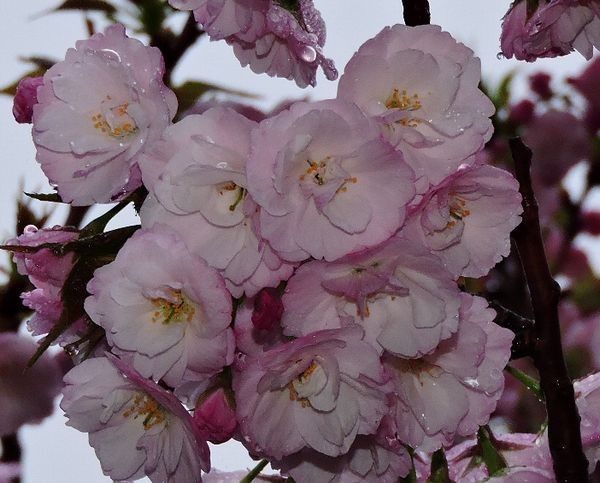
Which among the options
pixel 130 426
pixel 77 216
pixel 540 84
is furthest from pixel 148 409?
pixel 540 84

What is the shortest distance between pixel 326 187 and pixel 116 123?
0.14 meters

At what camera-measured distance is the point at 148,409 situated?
0.59m

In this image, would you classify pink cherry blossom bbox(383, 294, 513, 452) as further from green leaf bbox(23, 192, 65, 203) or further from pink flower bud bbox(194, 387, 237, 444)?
green leaf bbox(23, 192, 65, 203)

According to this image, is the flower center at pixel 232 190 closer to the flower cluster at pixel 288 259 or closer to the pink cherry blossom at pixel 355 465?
the flower cluster at pixel 288 259

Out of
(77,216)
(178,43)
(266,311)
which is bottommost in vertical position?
(77,216)

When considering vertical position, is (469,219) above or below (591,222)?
above

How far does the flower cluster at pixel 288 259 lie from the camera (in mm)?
519

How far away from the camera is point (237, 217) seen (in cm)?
54

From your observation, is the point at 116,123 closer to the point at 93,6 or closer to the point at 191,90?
the point at 191,90

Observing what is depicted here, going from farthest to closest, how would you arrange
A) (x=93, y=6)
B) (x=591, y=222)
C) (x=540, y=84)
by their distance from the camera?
(x=540, y=84), (x=591, y=222), (x=93, y=6)

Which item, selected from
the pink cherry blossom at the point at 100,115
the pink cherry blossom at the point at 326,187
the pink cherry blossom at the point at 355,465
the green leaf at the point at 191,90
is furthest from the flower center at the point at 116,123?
the green leaf at the point at 191,90

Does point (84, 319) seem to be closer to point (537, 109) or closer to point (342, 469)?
point (342, 469)

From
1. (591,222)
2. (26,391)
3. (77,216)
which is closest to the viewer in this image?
(77,216)

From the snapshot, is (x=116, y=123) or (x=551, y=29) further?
(x=551, y=29)
